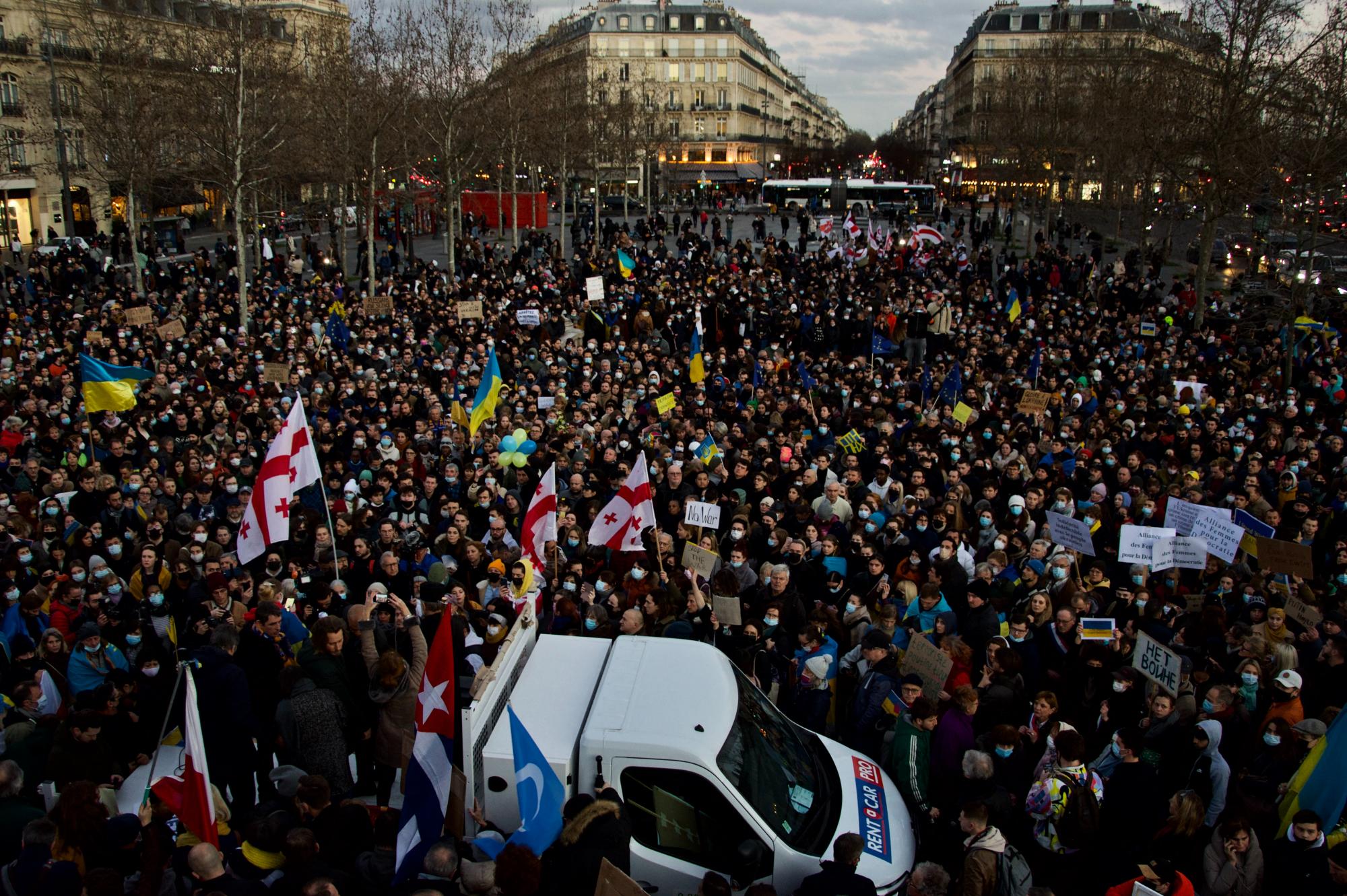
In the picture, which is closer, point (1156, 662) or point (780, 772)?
point (780, 772)

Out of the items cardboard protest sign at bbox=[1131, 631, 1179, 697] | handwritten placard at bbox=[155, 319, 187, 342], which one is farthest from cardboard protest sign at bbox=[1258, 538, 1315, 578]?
handwritten placard at bbox=[155, 319, 187, 342]

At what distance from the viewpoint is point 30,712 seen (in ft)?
20.6

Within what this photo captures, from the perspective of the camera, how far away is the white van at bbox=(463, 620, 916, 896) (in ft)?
16.3

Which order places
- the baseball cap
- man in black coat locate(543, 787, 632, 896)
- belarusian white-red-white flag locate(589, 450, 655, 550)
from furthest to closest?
1. belarusian white-red-white flag locate(589, 450, 655, 550)
2. the baseball cap
3. man in black coat locate(543, 787, 632, 896)

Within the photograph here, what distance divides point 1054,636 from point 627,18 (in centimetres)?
9563

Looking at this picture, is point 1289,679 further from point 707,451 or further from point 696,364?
point 696,364

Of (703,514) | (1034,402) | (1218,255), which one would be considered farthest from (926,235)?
(703,514)

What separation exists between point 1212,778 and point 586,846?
12.4 ft

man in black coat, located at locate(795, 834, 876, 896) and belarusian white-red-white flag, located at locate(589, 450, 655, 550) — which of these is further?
belarusian white-red-white flag, located at locate(589, 450, 655, 550)

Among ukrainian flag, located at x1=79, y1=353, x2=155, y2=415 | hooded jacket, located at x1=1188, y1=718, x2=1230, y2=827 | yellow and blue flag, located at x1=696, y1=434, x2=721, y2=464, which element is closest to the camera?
hooded jacket, located at x1=1188, y1=718, x2=1230, y2=827

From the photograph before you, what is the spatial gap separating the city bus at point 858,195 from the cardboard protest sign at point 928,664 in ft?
177

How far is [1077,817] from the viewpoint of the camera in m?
5.38

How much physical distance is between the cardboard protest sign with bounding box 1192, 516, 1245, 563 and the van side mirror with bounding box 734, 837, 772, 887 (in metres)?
5.76

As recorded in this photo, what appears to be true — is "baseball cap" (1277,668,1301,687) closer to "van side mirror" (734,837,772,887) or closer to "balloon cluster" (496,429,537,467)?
"van side mirror" (734,837,772,887)
